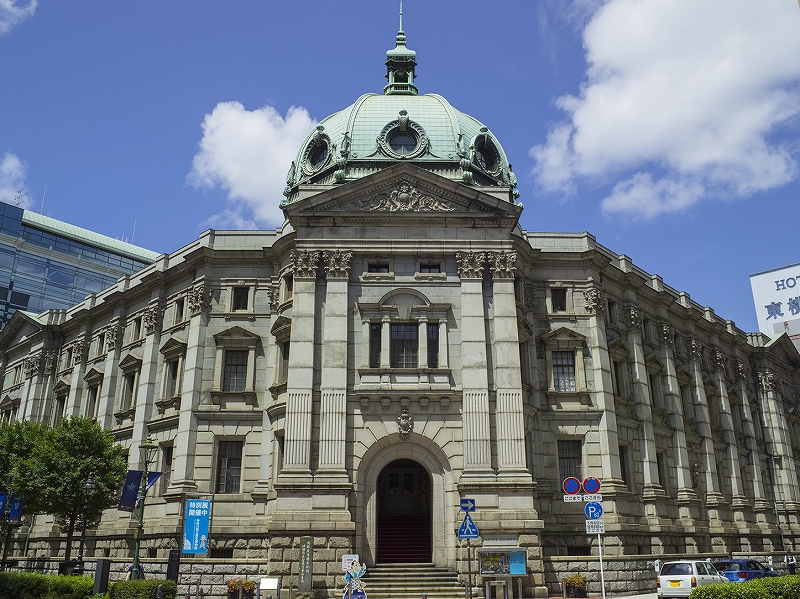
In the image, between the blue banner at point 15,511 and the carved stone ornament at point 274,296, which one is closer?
the blue banner at point 15,511

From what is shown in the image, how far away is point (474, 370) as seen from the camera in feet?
117

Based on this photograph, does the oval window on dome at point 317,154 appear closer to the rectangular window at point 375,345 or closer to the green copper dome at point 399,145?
the green copper dome at point 399,145

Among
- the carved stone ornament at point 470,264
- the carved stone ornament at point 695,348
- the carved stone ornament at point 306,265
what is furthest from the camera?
the carved stone ornament at point 695,348

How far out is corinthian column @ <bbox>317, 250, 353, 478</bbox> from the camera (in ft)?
113

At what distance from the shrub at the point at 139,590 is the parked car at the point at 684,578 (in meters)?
19.4

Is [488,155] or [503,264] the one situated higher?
[488,155]

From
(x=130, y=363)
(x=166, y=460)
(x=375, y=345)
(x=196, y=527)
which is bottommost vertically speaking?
(x=196, y=527)

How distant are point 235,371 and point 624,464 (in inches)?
898

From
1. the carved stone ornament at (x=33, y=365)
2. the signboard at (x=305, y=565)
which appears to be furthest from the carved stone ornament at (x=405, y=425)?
the carved stone ornament at (x=33, y=365)

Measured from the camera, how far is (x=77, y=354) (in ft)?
177

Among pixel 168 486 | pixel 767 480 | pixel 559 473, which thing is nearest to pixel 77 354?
pixel 168 486

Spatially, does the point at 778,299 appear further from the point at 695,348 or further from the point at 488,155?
the point at 488,155

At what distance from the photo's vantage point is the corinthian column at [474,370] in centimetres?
3441

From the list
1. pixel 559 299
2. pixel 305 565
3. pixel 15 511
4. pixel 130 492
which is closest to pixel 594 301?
pixel 559 299
